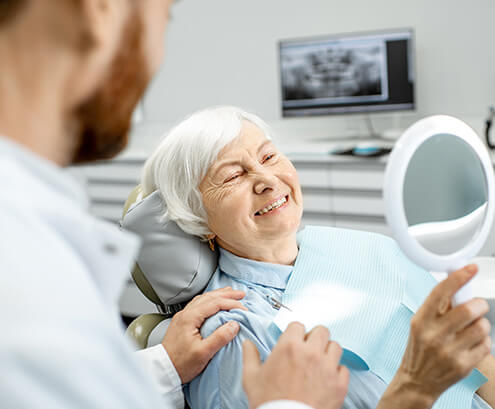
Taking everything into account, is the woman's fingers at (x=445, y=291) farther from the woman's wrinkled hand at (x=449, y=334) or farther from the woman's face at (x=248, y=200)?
the woman's face at (x=248, y=200)

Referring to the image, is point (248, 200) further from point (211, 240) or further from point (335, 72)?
point (335, 72)

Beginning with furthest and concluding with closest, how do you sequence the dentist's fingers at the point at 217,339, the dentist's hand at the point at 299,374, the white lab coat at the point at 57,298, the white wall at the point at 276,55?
the white wall at the point at 276,55, the dentist's fingers at the point at 217,339, the dentist's hand at the point at 299,374, the white lab coat at the point at 57,298

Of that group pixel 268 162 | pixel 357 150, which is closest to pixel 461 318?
pixel 268 162

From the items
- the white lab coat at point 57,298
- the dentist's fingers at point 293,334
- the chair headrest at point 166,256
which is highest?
the white lab coat at point 57,298

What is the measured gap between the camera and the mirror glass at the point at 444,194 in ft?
3.11

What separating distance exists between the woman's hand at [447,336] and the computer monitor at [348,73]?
278 centimetres

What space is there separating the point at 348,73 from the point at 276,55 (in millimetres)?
621

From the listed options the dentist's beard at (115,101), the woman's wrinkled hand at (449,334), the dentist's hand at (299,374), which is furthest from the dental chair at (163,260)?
the dentist's beard at (115,101)

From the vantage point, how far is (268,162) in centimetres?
151

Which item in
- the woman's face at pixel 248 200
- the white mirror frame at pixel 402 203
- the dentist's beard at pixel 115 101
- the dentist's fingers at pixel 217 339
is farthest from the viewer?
the woman's face at pixel 248 200

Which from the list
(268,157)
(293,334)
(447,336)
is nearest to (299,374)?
(293,334)

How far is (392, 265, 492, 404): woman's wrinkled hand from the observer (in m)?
0.85

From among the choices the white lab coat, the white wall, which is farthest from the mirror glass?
the white wall

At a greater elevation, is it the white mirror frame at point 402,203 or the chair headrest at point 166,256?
the white mirror frame at point 402,203
